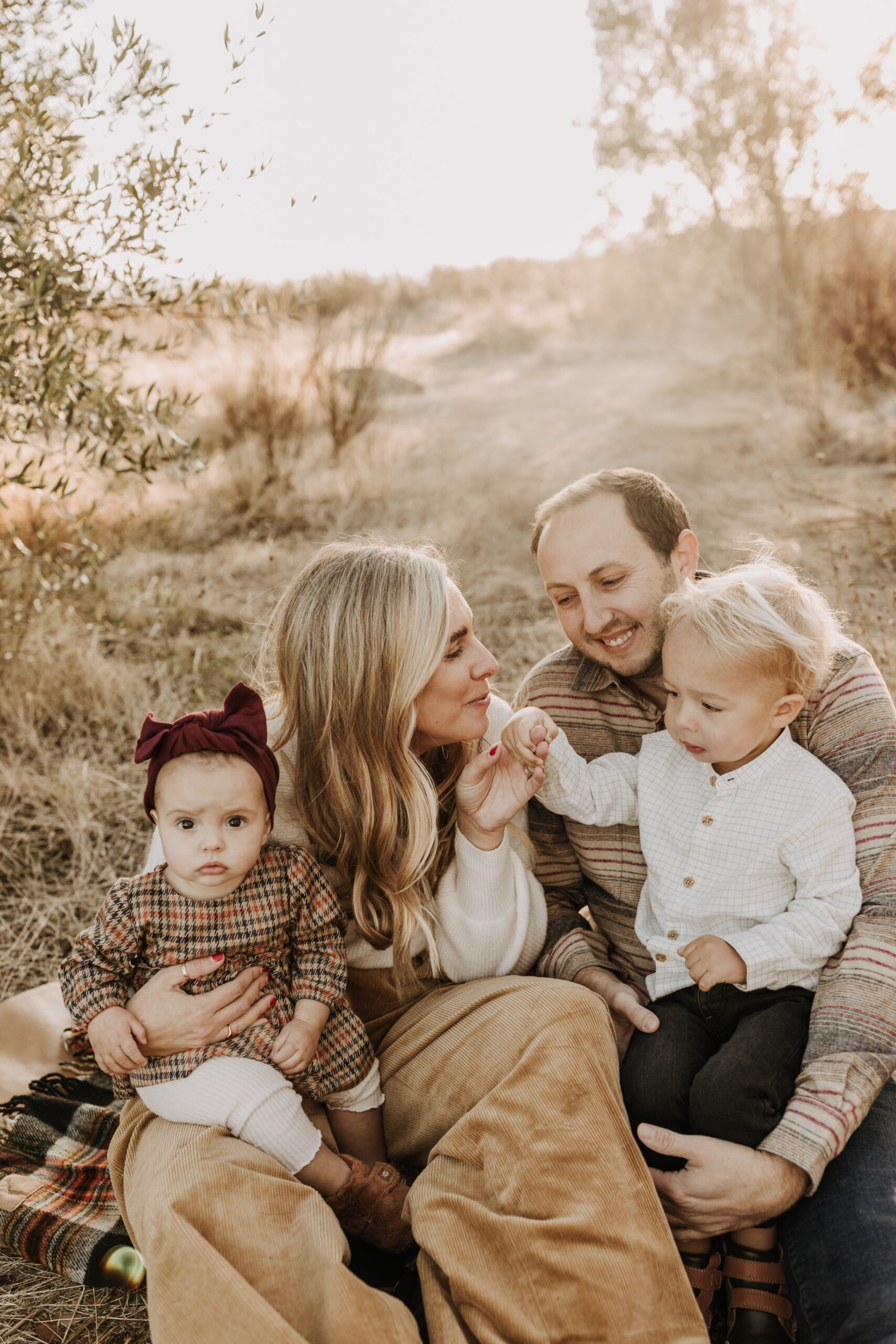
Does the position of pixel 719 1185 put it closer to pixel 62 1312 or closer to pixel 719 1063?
pixel 719 1063

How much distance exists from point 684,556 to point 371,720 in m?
1.04

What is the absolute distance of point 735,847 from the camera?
2.35 m

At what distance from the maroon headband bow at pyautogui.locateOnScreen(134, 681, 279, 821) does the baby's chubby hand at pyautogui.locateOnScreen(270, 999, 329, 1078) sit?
463mm

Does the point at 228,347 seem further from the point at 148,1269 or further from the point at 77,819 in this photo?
the point at 148,1269

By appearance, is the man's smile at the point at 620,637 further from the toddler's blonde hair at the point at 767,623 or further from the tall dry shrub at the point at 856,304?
the tall dry shrub at the point at 856,304

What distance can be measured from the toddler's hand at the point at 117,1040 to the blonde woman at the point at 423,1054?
3cm

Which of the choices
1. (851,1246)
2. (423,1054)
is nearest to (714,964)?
(851,1246)

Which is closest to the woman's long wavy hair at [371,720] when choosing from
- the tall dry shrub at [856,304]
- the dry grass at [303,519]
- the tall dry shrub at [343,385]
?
the dry grass at [303,519]

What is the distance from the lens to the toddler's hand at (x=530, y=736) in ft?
7.97

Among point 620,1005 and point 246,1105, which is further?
point 620,1005

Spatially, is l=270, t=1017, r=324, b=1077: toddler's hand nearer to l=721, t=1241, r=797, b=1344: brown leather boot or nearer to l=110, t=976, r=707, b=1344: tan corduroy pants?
l=110, t=976, r=707, b=1344: tan corduroy pants

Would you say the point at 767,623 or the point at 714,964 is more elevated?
the point at 767,623

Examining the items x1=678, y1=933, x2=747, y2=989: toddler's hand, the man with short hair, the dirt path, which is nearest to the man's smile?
the man with short hair

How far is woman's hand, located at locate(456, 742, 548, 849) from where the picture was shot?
249 cm
